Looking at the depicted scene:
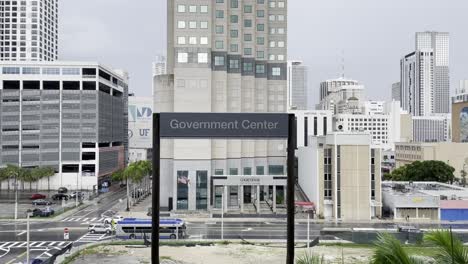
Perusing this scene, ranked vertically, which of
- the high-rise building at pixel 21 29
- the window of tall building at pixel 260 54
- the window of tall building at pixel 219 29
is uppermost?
the high-rise building at pixel 21 29

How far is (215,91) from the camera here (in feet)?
279

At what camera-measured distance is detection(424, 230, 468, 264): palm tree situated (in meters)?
10.6

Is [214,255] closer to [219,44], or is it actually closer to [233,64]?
[219,44]

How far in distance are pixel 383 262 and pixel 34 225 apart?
218 ft

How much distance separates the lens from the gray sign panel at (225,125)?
2167cm

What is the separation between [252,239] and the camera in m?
57.8

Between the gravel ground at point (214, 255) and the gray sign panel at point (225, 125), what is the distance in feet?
80.4

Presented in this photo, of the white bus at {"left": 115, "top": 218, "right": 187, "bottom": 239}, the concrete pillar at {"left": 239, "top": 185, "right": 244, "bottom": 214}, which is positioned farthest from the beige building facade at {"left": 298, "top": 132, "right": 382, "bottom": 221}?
the white bus at {"left": 115, "top": 218, "right": 187, "bottom": 239}

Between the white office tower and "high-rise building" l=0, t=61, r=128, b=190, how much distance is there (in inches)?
1582

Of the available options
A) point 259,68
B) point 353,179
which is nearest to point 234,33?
point 259,68

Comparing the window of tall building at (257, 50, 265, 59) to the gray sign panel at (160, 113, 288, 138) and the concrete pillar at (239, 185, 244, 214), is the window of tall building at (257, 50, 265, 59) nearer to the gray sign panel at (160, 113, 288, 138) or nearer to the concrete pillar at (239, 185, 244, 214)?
the concrete pillar at (239, 185, 244, 214)

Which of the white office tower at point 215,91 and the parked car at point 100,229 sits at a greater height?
the white office tower at point 215,91

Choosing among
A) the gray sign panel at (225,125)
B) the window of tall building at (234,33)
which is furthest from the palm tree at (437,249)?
the window of tall building at (234,33)

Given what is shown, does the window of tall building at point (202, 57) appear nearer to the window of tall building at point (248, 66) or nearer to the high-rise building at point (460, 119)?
the window of tall building at point (248, 66)
